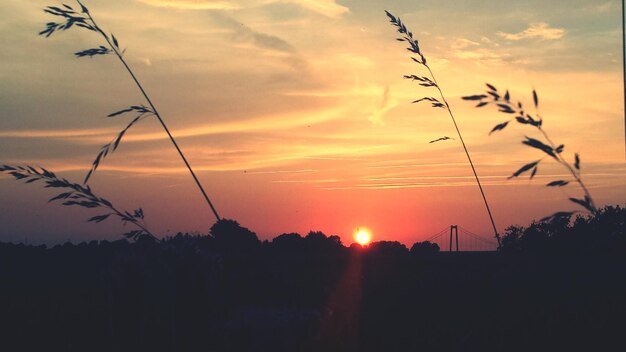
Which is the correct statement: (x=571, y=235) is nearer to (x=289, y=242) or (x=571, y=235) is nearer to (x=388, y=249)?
(x=388, y=249)

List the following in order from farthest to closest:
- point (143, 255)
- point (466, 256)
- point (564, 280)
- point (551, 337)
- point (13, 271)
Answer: point (13, 271) < point (466, 256) < point (564, 280) < point (551, 337) < point (143, 255)

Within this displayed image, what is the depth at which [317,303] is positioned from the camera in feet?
19.6

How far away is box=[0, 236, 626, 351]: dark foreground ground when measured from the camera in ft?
13.3

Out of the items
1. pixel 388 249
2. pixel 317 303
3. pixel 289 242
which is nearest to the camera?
pixel 317 303

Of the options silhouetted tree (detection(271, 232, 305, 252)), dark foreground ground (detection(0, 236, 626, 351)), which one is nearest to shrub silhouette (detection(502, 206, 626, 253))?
dark foreground ground (detection(0, 236, 626, 351))

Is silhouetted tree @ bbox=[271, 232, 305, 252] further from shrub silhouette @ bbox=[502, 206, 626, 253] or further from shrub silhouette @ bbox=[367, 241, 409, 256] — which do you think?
shrub silhouette @ bbox=[502, 206, 626, 253]

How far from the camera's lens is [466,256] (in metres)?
8.59

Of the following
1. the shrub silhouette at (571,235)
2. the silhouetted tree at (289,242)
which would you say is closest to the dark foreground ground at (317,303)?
the shrub silhouette at (571,235)

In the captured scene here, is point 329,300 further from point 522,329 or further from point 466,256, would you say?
point 466,256

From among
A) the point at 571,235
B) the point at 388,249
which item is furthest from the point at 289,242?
the point at 571,235

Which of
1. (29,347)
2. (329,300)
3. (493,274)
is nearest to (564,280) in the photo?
(493,274)

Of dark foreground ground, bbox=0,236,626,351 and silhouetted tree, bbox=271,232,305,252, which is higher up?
silhouetted tree, bbox=271,232,305,252

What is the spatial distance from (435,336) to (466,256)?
405 centimetres

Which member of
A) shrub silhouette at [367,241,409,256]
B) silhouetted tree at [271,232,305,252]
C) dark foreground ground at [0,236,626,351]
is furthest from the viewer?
silhouetted tree at [271,232,305,252]
